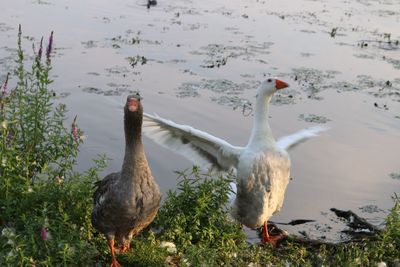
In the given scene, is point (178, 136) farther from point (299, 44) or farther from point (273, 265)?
point (299, 44)

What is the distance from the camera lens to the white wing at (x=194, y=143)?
19.0ft

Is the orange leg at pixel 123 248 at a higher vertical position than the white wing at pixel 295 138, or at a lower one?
lower

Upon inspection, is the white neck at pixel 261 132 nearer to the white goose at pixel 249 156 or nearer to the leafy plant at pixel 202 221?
the white goose at pixel 249 156

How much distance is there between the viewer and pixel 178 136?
5.98m

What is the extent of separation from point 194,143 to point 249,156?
0.66m

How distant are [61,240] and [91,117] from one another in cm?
485

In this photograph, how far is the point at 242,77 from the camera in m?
11.5

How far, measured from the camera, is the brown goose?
14.5 feet

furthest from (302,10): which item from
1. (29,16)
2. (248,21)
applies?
(29,16)

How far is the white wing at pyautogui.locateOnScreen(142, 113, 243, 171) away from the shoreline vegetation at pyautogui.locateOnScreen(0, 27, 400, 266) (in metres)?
0.68

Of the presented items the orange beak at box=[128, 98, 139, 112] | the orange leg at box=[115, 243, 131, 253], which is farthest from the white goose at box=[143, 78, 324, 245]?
the orange leg at box=[115, 243, 131, 253]

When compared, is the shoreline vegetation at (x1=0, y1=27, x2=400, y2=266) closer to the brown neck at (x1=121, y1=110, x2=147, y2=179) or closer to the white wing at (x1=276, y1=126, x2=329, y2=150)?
the brown neck at (x1=121, y1=110, x2=147, y2=179)

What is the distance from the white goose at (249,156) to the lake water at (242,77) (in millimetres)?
918

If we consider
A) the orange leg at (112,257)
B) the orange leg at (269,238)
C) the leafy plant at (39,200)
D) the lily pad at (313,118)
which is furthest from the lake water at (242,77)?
the orange leg at (112,257)
